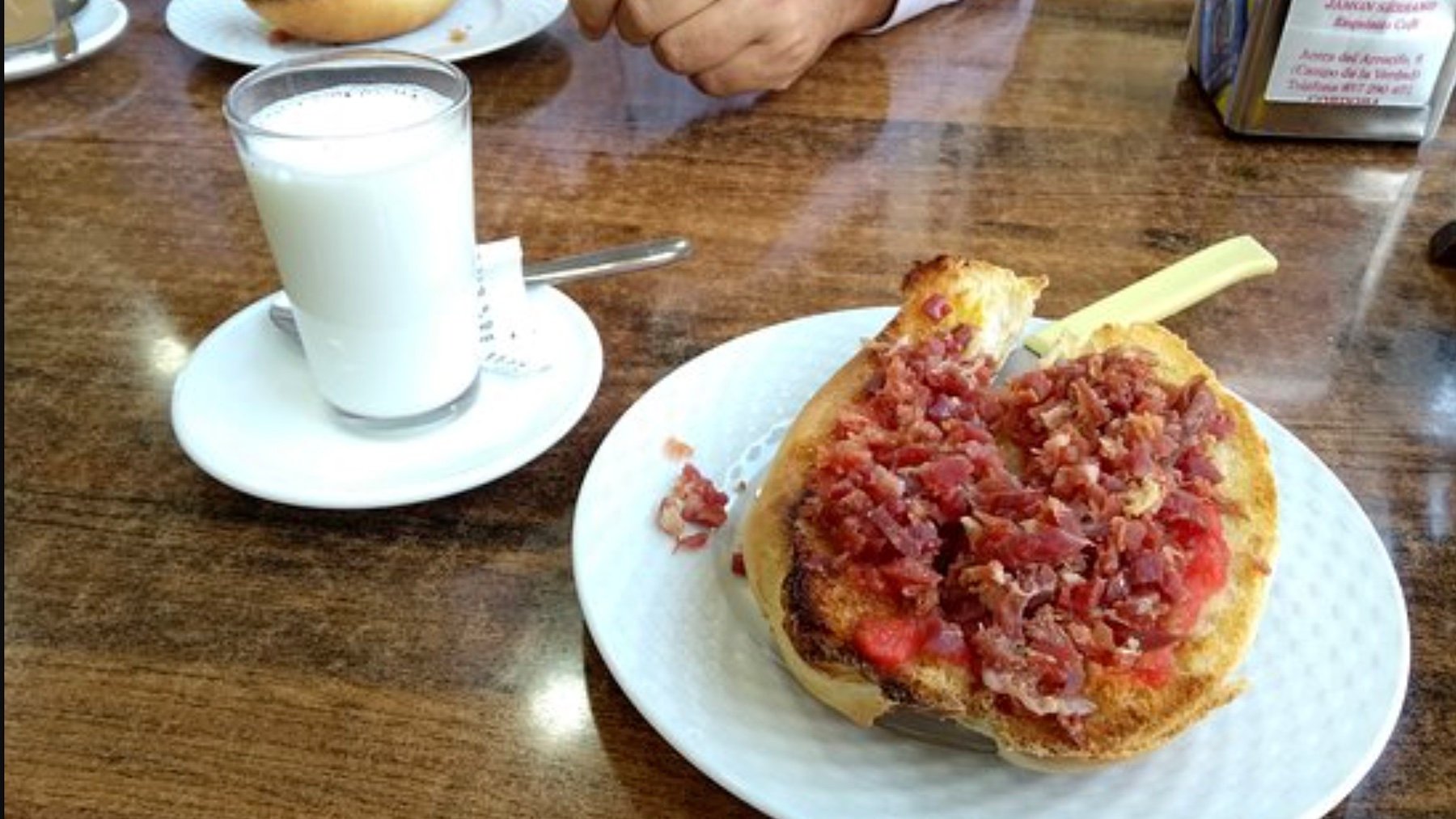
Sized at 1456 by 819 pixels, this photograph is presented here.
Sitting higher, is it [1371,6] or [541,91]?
[1371,6]

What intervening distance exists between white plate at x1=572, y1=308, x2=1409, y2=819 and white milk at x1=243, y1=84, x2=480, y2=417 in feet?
0.57

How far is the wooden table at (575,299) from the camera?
0.76 metres

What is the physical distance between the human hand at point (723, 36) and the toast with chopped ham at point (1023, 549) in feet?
2.29

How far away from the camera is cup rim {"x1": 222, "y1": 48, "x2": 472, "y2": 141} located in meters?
0.86

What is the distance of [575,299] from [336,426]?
0.28 m

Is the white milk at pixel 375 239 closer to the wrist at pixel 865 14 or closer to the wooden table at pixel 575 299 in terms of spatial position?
the wooden table at pixel 575 299

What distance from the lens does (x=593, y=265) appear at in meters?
1.14

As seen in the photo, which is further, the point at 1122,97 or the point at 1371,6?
the point at 1122,97

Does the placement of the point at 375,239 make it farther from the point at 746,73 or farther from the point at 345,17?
the point at 345,17

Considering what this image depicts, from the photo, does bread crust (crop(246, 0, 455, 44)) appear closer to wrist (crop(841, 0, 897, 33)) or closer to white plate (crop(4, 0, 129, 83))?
white plate (crop(4, 0, 129, 83))

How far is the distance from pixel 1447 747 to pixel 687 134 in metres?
1.01

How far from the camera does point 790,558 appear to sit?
30.4 inches

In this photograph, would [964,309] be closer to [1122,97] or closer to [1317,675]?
[1317,675]

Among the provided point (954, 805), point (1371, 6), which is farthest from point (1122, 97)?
point (954, 805)
